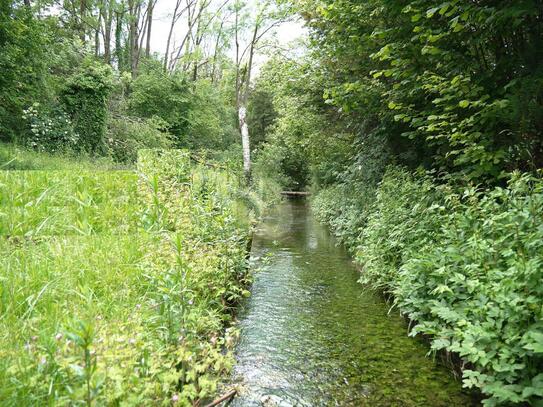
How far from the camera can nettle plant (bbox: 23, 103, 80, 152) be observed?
11.3 m

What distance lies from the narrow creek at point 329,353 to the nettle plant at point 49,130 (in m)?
9.93

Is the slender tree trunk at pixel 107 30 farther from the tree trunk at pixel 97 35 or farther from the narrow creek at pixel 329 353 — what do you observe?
the narrow creek at pixel 329 353

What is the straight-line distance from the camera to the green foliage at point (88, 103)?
12898 millimetres

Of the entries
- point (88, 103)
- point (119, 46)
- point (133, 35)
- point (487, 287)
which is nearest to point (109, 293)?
point (487, 287)

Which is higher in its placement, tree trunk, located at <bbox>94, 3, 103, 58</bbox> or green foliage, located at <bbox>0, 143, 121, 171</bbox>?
tree trunk, located at <bbox>94, 3, 103, 58</bbox>

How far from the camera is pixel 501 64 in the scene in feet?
14.5

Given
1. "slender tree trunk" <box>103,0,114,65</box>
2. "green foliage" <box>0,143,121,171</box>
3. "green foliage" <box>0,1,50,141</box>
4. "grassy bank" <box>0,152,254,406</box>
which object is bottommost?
"grassy bank" <box>0,152,254,406</box>

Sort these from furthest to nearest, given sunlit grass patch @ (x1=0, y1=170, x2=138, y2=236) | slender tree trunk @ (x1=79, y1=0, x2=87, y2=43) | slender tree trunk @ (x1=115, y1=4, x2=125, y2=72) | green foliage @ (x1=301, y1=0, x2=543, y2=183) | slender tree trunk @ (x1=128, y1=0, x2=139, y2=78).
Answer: slender tree trunk @ (x1=115, y1=4, x2=125, y2=72), slender tree trunk @ (x1=128, y1=0, x2=139, y2=78), slender tree trunk @ (x1=79, y1=0, x2=87, y2=43), green foliage @ (x1=301, y1=0, x2=543, y2=183), sunlit grass patch @ (x1=0, y1=170, x2=138, y2=236)

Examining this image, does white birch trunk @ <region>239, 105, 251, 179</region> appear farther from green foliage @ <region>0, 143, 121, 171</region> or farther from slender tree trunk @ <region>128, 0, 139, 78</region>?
slender tree trunk @ <region>128, 0, 139, 78</region>

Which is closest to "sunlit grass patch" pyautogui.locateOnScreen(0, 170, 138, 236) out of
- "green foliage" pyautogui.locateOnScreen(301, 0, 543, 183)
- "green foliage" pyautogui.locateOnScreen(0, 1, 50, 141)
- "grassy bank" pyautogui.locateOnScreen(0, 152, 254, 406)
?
"grassy bank" pyautogui.locateOnScreen(0, 152, 254, 406)

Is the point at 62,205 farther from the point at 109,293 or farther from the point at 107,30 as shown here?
the point at 107,30

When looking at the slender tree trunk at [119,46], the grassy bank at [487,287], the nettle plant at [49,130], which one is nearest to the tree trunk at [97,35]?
Result: the slender tree trunk at [119,46]

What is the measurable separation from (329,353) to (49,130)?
39.9ft

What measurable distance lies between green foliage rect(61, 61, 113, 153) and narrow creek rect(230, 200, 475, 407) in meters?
10.7
